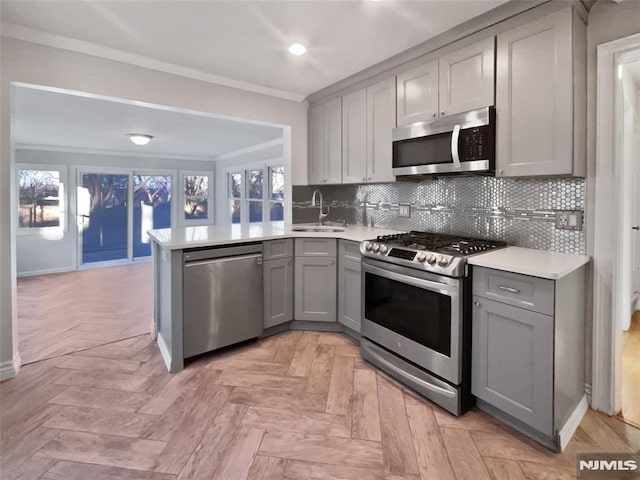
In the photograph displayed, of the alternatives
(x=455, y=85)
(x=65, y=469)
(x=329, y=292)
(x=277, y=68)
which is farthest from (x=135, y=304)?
(x=455, y=85)

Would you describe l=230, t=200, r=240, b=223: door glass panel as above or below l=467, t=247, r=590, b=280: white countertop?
above

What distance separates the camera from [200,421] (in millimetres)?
1904

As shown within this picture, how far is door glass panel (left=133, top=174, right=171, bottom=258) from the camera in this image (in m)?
7.49

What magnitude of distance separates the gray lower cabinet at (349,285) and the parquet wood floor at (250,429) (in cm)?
45

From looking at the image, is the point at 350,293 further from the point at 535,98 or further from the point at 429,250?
the point at 535,98

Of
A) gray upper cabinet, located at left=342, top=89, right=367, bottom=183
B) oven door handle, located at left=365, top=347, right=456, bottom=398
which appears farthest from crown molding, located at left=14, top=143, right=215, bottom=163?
oven door handle, located at left=365, top=347, right=456, bottom=398

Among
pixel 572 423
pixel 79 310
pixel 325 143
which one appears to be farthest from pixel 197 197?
pixel 572 423

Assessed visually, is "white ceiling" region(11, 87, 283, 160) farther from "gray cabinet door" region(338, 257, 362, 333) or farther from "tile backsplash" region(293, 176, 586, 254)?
"gray cabinet door" region(338, 257, 362, 333)

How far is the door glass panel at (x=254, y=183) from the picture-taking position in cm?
686

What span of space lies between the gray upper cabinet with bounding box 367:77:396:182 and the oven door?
92 centimetres

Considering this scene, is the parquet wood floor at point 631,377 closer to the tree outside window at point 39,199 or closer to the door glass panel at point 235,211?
the door glass panel at point 235,211

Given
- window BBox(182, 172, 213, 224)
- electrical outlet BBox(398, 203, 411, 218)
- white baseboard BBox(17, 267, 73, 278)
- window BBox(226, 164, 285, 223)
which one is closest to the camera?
electrical outlet BBox(398, 203, 411, 218)

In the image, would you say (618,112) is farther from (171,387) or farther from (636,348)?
(171,387)

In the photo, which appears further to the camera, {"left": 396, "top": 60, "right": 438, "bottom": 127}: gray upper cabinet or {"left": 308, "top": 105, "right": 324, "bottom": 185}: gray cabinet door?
{"left": 308, "top": 105, "right": 324, "bottom": 185}: gray cabinet door
